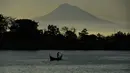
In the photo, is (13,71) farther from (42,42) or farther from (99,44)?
(99,44)

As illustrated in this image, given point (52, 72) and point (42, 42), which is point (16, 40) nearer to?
point (42, 42)

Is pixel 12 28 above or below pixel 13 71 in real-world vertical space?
above

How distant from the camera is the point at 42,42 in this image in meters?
164

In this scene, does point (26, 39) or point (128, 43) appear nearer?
point (26, 39)

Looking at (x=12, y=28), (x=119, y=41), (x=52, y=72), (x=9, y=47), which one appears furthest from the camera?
(x=119, y=41)

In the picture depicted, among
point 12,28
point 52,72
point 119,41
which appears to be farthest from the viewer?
point 119,41

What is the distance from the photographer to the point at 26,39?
16200 cm

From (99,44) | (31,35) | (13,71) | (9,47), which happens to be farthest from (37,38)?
(13,71)

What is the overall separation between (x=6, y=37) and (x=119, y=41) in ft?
174

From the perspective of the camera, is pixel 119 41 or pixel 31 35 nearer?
pixel 31 35

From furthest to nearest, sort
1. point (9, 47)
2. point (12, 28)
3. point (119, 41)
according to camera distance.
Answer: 1. point (119, 41)
2. point (9, 47)
3. point (12, 28)

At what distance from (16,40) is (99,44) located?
4168 centimetres

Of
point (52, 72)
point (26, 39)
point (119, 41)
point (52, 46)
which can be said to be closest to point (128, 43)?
point (119, 41)

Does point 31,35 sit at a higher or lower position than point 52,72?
higher
